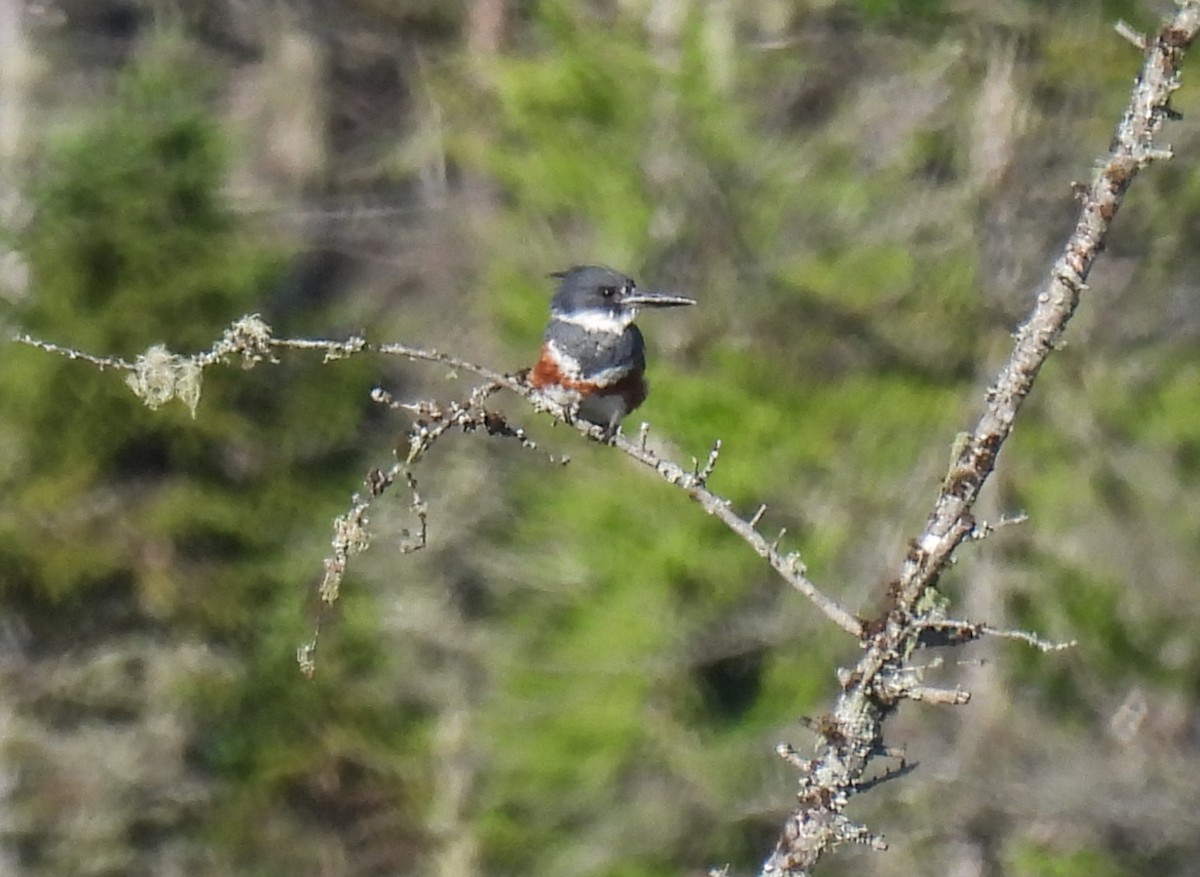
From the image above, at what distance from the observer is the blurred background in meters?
6.12

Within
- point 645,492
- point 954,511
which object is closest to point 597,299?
point 645,492

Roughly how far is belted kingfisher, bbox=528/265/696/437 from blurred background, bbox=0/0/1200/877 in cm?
164

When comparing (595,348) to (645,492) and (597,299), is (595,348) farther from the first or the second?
(645,492)

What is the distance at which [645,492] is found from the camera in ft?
Result: 22.4

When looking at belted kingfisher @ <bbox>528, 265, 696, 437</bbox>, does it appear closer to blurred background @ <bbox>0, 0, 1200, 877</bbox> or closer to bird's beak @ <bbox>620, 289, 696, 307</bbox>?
bird's beak @ <bbox>620, 289, 696, 307</bbox>

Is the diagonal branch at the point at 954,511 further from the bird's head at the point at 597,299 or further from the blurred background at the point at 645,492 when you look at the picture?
the blurred background at the point at 645,492

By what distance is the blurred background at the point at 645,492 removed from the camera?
612cm

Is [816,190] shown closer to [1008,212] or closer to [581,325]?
[1008,212]

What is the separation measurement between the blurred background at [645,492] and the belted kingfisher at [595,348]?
64.5 inches

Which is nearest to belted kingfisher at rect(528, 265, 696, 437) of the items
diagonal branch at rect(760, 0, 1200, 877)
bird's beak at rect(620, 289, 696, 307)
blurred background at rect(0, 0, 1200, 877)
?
bird's beak at rect(620, 289, 696, 307)

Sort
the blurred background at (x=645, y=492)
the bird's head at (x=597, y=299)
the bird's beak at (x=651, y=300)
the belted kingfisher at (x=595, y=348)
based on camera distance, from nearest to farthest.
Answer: the bird's beak at (x=651, y=300) < the belted kingfisher at (x=595, y=348) < the bird's head at (x=597, y=299) < the blurred background at (x=645, y=492)

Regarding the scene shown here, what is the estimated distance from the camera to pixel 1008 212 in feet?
19.2

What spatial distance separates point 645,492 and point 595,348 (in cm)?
219

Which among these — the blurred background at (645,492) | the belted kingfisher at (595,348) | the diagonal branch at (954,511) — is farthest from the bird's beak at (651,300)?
the diagonal branch at (954,511)
